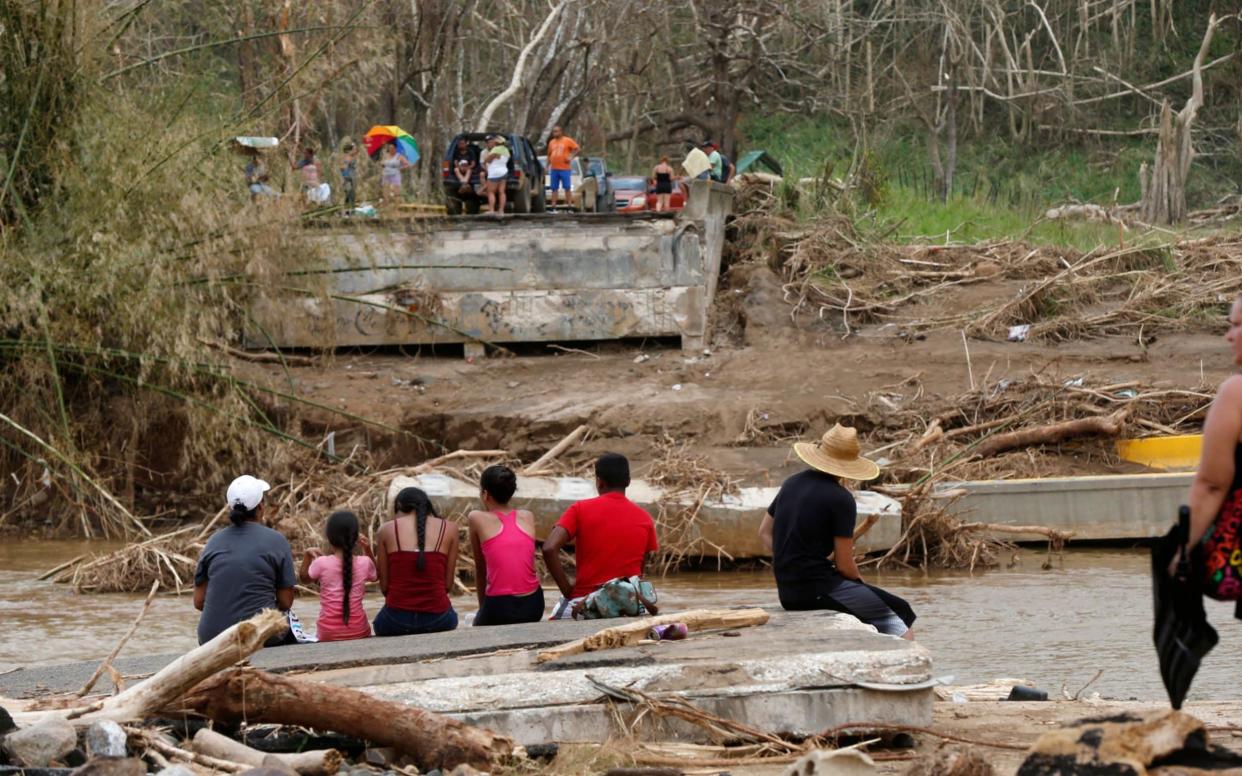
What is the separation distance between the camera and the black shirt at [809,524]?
7309mm

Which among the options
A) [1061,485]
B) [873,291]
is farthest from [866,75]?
[1061,485]

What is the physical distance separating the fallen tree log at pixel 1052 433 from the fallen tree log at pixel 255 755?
12.3 meters

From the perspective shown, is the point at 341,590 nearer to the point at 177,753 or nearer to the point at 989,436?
the point at 177,753

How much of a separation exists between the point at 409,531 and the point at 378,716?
201cm

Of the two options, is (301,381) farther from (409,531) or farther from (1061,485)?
(409,531)

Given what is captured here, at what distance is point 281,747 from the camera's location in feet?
19.7

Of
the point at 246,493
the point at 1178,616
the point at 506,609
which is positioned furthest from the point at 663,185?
the point at 1178,616

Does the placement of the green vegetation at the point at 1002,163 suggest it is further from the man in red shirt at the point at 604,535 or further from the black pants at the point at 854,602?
the black pants at the point at 854,602

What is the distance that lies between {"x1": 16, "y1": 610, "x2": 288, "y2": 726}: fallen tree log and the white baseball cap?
52.8 inches

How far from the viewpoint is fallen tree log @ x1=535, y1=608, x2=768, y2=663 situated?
6.43 metres

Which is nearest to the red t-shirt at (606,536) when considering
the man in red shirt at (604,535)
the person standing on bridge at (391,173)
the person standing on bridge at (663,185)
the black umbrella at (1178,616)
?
the man in red shirt at (604,535)

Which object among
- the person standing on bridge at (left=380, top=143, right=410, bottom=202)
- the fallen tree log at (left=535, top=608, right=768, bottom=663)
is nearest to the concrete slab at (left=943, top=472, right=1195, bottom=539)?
the person standing on bridge at (left=380, top=143, right=410, bottom=202)

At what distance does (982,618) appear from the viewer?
1202 centimetres

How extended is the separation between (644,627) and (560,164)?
59.1 ft
